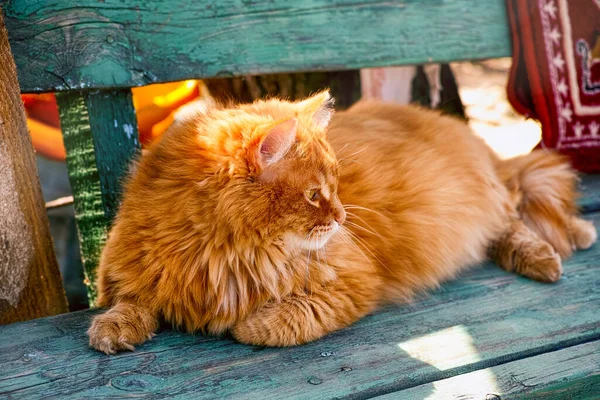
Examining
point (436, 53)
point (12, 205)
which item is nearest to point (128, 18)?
point (12, 205)

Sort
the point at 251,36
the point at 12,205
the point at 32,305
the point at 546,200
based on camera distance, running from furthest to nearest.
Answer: the point at 546,200 < the point at 251,36 < the point at 32,305 < the point at 12,205

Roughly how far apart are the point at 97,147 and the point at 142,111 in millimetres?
1017

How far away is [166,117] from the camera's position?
3.25 metres

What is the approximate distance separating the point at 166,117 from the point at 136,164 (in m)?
1.30

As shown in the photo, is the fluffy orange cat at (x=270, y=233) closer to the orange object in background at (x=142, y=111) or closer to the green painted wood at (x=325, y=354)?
the green painted wood at (x=325, y=354)

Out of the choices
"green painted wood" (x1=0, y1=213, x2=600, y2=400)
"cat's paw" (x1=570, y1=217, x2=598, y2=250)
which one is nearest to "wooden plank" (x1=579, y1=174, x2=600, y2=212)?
"cat's paw" (x1=570, y1=217, x2=598, y2=250)

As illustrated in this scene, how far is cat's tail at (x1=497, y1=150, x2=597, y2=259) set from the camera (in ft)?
8.00

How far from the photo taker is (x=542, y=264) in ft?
7.22

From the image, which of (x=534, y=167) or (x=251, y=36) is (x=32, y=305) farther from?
(x=534, y=167)

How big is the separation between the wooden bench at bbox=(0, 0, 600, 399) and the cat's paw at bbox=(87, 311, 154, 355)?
34 mm

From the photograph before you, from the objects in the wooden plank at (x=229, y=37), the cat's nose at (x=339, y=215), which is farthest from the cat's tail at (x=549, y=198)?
the cat's nose at (x=339, y=215)

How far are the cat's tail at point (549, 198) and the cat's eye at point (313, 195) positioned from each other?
111 centimetres

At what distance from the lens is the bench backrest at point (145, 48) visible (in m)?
2.04

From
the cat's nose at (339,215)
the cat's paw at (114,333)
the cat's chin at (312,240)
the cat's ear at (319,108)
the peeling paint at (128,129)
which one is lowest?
the cat's paw at (114,333)
